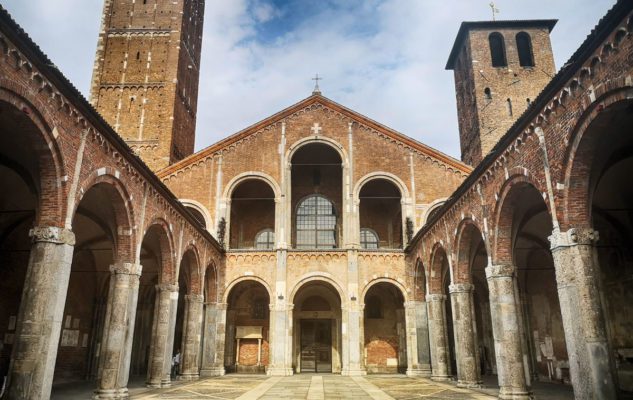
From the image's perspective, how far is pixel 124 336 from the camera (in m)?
12.8

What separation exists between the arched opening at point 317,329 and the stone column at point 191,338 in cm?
655

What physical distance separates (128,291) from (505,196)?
1032cm

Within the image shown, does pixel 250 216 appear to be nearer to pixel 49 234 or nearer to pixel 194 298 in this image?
pixel 194 298

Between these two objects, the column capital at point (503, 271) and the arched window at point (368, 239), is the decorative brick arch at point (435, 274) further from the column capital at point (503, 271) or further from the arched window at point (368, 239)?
the arched window at point (368, 239)

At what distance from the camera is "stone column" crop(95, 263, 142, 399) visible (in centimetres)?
1209

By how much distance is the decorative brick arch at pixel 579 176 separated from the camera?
8844 mm

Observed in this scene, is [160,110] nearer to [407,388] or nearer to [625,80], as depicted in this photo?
[407,388]

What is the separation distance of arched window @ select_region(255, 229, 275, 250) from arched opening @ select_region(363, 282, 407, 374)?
631 centimetres

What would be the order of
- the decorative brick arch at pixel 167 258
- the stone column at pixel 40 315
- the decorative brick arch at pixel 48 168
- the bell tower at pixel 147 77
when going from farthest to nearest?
the bell tower at pixel 147 77, the decorative brick arch at pixel 167 258, the decorative brick arch at pixel 48 168, the stone column at pixel 40 315

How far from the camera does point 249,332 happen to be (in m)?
25.7

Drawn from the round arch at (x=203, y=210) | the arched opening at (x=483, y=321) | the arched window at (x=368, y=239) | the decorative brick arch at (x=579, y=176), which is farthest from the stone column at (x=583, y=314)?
the arched window at (x=368, y=239)

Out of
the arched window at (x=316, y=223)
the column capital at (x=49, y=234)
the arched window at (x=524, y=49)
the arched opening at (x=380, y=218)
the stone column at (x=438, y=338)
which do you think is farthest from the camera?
the arched window at (x=524, y=49)

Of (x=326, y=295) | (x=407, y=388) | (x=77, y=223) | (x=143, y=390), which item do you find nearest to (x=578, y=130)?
(x=407, y=388)

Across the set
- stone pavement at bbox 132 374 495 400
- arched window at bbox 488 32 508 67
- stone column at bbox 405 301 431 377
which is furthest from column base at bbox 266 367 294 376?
arched window at bbox 488 32 508 67
